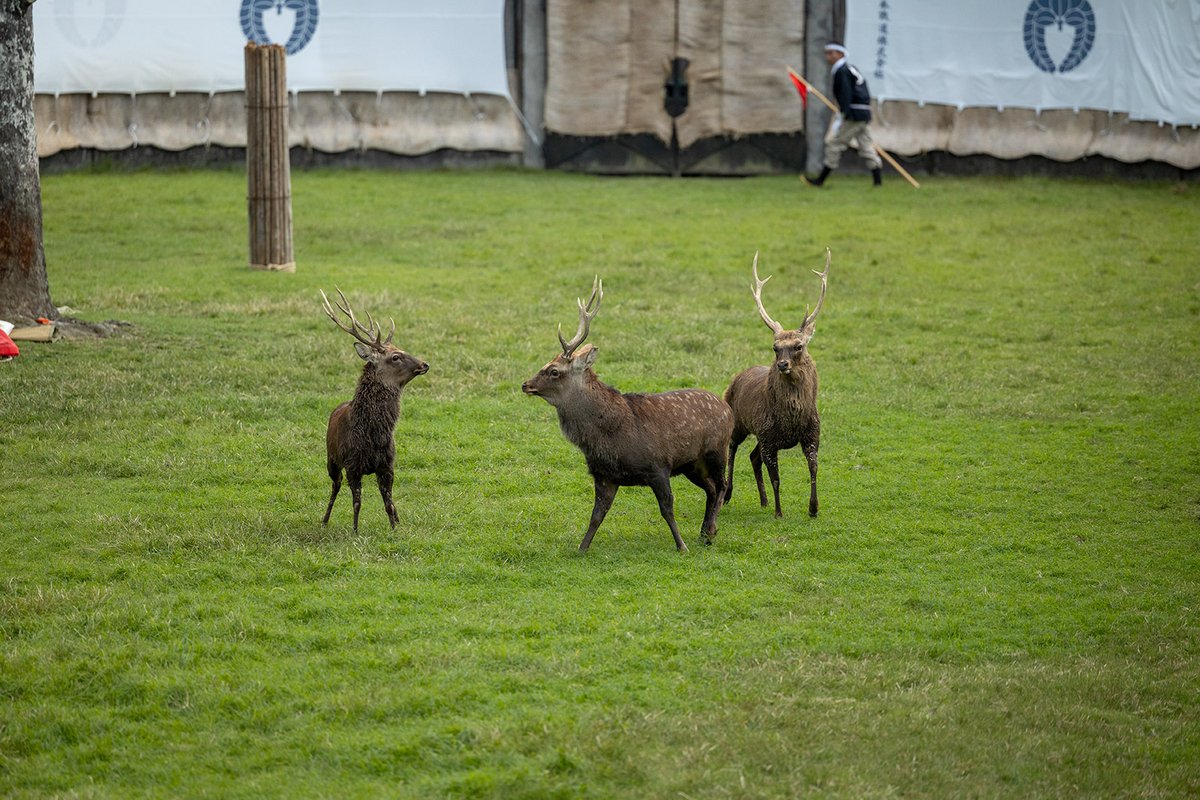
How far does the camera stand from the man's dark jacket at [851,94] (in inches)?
843

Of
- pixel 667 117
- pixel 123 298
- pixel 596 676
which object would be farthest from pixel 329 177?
pixel 596 676

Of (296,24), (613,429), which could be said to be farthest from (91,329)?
(296,24)

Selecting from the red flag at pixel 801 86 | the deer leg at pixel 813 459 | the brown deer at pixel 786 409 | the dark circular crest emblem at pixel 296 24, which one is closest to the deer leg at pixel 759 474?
the brown deer at pixel 786 409

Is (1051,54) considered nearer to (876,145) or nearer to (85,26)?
(876,145)

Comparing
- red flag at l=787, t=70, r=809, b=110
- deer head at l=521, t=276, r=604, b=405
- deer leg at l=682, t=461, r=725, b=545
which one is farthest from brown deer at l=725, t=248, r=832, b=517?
red flag at l=787, t=70, r=809, b=110

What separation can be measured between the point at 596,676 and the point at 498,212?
14.9 meters

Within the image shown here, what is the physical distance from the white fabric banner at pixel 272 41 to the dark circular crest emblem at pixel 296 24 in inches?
0.8

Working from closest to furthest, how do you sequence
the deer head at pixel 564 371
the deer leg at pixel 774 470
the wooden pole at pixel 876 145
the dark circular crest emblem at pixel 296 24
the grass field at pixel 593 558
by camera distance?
the grass field at pixel 593 558 < the deer head at pixel 564 371 < the deer leg at pixel 774 470 < the wooden pole at pixel 876 145 < the dark circular crest emblem at pixel 296 24

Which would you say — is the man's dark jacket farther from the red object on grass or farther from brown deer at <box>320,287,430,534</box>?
brown deer at <box>320,287,430,534</box>

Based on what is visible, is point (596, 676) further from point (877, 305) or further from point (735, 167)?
point (735, 167)

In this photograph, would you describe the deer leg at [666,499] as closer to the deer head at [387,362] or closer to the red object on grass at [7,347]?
the deer head at [387,362]

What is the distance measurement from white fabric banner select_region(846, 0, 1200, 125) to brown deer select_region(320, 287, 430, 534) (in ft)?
59.2

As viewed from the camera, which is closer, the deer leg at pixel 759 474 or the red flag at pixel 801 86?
the deer leg at pixel 759 474

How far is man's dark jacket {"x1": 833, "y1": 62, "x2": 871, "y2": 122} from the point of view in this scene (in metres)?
21.4
